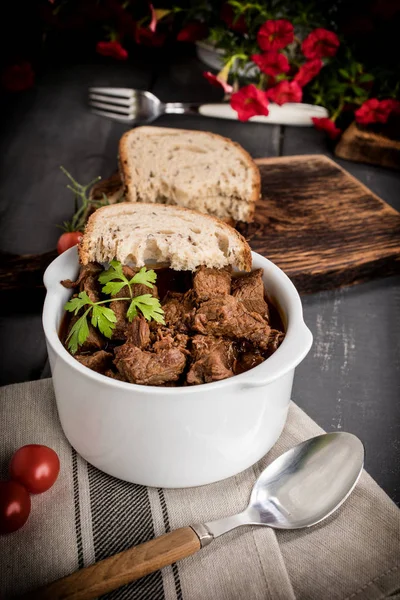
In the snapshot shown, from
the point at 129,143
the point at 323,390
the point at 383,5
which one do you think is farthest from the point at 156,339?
the point at 383,5

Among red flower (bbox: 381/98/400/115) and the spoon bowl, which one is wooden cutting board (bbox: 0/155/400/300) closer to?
red flower (bbox: 381/98/400/115)

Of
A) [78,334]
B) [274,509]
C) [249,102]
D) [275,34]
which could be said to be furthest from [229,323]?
[275,34]

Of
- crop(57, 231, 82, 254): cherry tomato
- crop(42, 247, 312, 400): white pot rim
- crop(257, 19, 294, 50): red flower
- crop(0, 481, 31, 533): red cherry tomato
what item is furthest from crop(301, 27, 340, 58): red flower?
crop(0, 481, 31, 533): red cherry tomato

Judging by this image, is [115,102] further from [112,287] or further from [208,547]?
[208,547]

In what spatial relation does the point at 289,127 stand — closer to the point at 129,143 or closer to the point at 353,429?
the point at 129,143

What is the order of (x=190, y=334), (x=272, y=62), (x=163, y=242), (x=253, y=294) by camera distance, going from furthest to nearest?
(x=272, y=62) < (x=163, y=242) < (x=253, y=294) < (x=190, y=334)

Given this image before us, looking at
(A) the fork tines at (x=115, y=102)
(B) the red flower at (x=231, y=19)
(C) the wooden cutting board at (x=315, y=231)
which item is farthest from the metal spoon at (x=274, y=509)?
(B) the red flower at (x=231, y=19)
